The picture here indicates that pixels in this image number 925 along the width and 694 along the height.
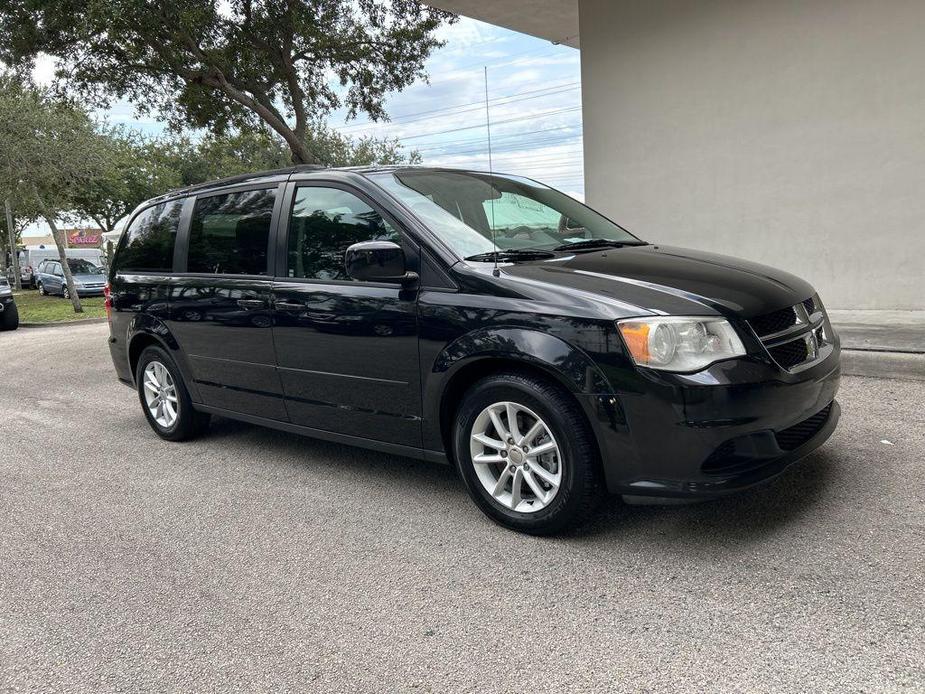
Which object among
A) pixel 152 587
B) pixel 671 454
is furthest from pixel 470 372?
pixel 152 587

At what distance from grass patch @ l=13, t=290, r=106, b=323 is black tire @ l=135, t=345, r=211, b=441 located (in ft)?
47.1

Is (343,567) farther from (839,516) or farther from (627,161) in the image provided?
(627,161)

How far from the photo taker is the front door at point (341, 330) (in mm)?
3779

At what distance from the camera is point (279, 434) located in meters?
5.58

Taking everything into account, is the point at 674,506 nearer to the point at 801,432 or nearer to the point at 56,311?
the point at 801,432

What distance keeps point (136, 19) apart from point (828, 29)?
9601 mm

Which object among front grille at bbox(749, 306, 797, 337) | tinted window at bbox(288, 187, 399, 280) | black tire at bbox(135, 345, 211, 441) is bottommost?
black tire at bbox(135, 345, 211, 441)

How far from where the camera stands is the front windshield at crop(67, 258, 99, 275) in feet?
91.5

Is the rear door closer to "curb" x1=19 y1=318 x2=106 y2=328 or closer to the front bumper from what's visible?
the front bumper

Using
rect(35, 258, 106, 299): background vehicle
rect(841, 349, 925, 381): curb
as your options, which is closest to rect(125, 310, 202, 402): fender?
rect(841, 349, 925, 381): curb

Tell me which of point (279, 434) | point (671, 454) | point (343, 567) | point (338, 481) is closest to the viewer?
point (671, 454)

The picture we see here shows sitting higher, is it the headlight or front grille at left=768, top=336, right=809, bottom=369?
the headlight

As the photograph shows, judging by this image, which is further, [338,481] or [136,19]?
[136,19]

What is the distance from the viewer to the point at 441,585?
10.0 ft
